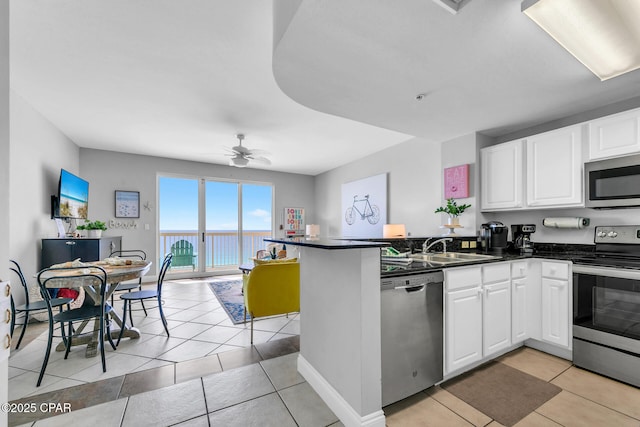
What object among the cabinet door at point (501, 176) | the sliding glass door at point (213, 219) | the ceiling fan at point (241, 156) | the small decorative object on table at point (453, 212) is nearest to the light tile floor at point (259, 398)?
the small decorative object on table at point (453, 212)

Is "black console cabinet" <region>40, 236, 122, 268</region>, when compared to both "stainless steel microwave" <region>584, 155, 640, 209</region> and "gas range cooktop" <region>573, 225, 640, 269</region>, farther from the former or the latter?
"stainless steel microwave" <region>584, 155, 640, 209</region>

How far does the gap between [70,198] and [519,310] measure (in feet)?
19.5

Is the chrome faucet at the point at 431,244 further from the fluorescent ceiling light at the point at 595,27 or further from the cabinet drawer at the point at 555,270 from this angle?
the fluorescent ceiling light at the point at 595,27

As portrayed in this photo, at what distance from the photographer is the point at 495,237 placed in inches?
111

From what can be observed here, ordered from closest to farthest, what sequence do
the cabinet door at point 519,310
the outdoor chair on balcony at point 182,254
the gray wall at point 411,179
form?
the cabinet door at point 519,310 < the gray wall at point 411,179 < the outdoor chair on balcony at point 182,254

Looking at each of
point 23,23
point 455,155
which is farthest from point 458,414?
point 23,23

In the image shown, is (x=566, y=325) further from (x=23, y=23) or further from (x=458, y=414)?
(x=23, y=23)

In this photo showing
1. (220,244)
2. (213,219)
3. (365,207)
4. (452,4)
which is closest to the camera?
(452,4)

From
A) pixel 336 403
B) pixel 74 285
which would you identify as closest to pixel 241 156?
pixel 74 285

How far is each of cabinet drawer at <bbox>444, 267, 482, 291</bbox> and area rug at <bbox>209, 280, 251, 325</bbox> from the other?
2.44 metres

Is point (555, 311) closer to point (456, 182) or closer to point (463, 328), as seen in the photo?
point (463, 328)

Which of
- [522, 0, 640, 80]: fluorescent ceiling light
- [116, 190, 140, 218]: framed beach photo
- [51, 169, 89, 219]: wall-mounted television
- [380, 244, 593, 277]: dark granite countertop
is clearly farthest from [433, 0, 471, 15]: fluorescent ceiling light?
[116, 190, 140, 218]: framed beach photo

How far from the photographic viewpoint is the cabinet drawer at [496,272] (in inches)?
81.6

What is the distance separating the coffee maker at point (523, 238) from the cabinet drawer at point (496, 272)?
0.66 m
